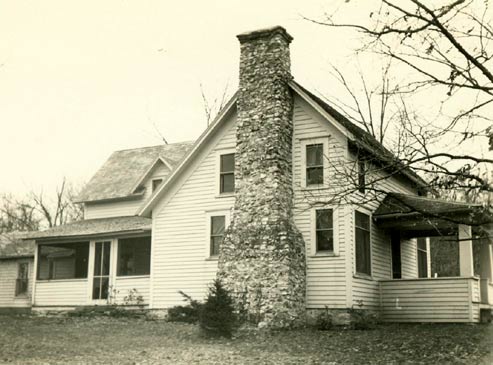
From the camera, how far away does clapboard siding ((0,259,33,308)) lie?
32375mm

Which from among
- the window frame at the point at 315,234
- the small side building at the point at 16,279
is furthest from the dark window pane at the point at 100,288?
the window frame at the point at 315,234

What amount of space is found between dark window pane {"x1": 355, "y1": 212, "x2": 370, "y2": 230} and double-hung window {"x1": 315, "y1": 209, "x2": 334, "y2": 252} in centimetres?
105

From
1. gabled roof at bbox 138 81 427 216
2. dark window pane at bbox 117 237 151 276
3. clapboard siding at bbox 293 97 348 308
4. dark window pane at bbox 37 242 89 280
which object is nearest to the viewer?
clapboard siding at bbox 293 97 348 308

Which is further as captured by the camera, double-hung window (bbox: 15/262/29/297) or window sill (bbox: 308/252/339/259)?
double-hung window (bbox: 15/262/29/297)

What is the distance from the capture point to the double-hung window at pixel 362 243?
19266mm

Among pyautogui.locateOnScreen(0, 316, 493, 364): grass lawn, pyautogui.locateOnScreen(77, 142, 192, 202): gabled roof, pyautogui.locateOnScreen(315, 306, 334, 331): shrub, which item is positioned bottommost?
pyautogui.locateOnScreen(0, 316, 493, 364): grass lawn

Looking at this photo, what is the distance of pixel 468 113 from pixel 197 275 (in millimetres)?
13567

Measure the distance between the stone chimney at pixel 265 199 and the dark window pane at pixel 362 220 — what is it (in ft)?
6.74

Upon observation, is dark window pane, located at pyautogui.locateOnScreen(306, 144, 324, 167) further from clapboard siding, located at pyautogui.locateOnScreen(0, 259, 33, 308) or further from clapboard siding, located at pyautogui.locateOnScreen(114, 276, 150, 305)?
clapboard siding, located at pyautogui.locateOnScreen(0, 259, 33, 308)

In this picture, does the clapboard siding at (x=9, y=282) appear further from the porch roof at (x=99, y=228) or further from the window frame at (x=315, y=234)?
the window frame at (x=315, y=234)

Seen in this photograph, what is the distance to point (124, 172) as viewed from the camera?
1181 inches

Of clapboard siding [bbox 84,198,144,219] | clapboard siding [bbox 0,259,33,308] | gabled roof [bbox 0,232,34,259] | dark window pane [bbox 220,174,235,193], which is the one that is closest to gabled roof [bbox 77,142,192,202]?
clapboard siding [bbox 84,198,144,219]

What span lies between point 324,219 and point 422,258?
8.89 meters

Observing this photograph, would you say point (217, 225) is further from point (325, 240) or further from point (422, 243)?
point (422, 243)
